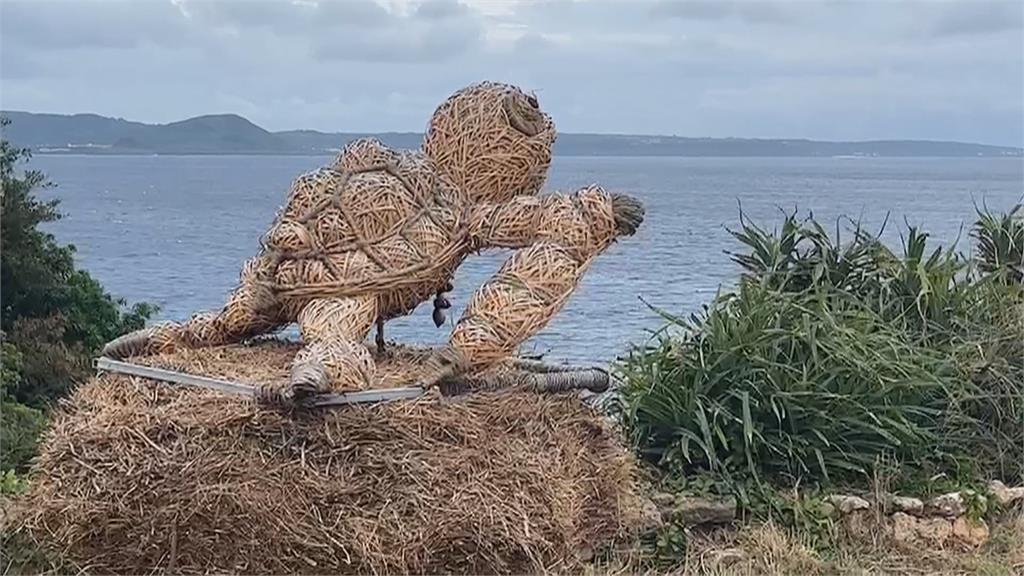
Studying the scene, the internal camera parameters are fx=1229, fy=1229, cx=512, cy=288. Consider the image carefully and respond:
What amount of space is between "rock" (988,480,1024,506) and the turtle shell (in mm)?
2030

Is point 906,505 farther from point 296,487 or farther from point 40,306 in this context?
point 40,306

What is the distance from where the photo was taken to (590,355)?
4504mm

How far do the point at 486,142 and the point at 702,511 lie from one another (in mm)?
1349

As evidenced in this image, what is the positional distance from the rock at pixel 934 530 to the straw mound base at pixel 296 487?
135 cm

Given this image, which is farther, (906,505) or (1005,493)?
(1005,493)

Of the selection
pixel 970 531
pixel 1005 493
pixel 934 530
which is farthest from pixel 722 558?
pixel 1005 493

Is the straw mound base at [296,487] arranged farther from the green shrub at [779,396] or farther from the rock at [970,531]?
the rock at [970,531]

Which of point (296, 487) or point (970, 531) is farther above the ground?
point (296, 487)

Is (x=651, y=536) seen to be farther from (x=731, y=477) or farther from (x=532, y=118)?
(x=532, y=118)

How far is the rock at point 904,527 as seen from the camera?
150 inches

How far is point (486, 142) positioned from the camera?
130 inches

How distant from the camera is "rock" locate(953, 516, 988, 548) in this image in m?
3.84

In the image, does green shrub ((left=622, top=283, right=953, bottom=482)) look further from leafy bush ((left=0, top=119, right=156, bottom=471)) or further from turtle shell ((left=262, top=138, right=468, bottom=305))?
leafy bush ((left=0, top=119, right=156, bottom=471))

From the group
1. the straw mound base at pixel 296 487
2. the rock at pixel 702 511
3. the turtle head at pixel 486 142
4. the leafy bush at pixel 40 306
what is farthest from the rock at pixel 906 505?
the leafy bush at pixel 40 306
